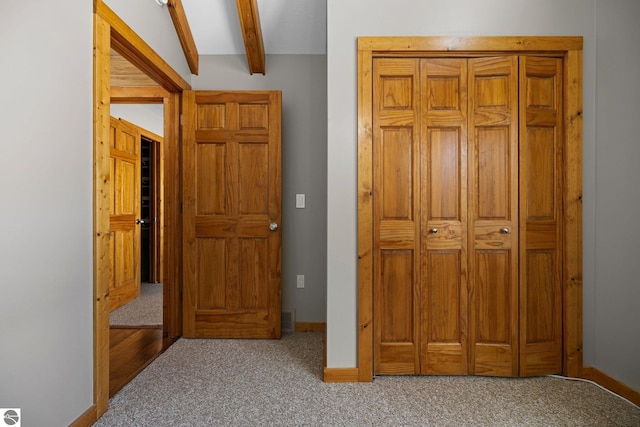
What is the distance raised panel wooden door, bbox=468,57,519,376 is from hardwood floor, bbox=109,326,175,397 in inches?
86.1

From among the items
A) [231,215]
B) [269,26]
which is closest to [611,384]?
[231,215]

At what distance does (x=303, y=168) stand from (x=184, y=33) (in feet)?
4.71

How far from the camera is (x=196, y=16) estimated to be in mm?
2795

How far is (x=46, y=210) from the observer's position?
4.83 ft

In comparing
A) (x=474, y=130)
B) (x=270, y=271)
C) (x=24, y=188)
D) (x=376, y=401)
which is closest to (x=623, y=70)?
(x=474, y=130)

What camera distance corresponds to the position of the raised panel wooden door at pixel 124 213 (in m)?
3.76

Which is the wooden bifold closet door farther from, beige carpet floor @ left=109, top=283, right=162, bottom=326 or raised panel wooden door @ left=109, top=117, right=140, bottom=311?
raised panel wooden door @ left=109, top=117, right=140, bottom=311

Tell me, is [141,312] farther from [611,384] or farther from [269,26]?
[611,384]

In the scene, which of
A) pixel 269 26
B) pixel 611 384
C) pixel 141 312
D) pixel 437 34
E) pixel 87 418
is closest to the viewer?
pixel 87 418

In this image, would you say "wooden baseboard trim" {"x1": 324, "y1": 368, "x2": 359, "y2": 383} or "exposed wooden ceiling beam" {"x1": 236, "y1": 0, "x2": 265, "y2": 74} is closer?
"wooden baseboard trim" {"x1": 324, "y1": 368, "x2": 359, "y2": 383}

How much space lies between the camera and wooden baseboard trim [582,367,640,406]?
6.13ft

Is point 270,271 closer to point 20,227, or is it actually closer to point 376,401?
point 376,401

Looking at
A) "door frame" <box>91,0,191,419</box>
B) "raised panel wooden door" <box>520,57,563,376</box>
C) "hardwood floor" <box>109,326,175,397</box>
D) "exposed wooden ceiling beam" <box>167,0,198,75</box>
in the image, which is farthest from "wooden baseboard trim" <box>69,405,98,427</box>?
"exposed wooden ceiling beam" <box>167,0,198,75</box>

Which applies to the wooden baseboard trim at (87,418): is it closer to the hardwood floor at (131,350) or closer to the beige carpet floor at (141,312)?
the hardwood floor at (131,350)
